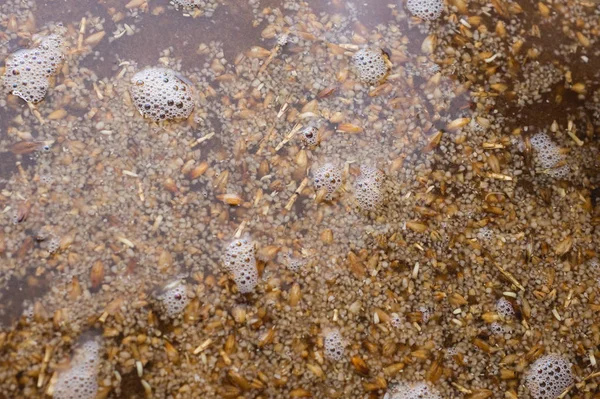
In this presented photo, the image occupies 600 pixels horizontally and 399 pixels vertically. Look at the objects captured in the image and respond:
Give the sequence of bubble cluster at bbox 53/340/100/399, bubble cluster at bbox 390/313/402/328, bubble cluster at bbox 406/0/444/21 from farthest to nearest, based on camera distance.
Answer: bubble cluster at bbox 406/0/444/21
bubble cluster at bbox 390/313/402/328
bubble cluster at bbox 53/340/100/399

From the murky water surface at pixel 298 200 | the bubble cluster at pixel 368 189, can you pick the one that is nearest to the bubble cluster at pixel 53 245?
the murky water surface at pixel 298 200

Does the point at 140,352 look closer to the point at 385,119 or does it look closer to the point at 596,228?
the point at 385,119

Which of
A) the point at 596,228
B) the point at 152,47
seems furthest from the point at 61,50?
the point at 596,228

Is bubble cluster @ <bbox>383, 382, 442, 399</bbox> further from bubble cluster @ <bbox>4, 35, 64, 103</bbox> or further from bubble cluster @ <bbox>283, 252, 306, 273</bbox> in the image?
bubble cluster @ <bbox>4, 35, 64, 103</bbox>

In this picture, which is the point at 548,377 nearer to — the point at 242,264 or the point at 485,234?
the point at 485,234

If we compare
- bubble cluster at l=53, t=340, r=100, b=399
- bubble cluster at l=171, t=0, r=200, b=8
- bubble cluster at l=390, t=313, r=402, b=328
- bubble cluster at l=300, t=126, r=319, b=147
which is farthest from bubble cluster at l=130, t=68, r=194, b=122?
bubble cluster at l=390, t=313, r=402, b=328

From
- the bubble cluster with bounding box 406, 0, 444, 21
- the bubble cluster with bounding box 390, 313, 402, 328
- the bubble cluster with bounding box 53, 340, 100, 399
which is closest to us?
the bubble cluster with bounding box 53, 340, 100, 399

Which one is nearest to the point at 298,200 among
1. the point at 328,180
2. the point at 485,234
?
the point at 328,180
